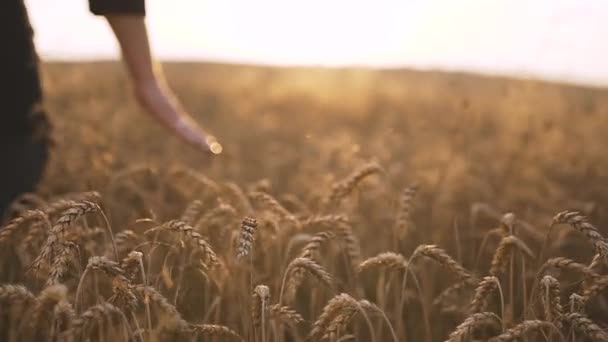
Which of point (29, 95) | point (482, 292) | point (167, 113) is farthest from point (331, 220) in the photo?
point (29, 95)

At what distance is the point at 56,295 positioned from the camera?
1.19m

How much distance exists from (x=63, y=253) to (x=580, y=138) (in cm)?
623

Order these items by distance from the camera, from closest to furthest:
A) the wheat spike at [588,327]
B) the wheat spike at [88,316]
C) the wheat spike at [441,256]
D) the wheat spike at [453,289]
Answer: the wheat spike at [88,316] → the wheat spike at [588,327] → the wheat spike at [441,256] → the wheat spike at [453,289]

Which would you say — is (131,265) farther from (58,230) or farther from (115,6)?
(115,6)

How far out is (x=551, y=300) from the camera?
1628mm

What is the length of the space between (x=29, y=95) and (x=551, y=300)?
66.9 inches

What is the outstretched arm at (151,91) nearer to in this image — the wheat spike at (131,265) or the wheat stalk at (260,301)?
the wheat spike at (131,265)

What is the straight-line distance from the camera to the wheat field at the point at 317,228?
157cm

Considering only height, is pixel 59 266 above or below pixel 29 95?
below

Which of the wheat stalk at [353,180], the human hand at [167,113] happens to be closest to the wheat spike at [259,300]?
the wheat stalk at [353,180]

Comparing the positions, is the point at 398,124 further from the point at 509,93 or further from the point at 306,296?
the point at 306,296

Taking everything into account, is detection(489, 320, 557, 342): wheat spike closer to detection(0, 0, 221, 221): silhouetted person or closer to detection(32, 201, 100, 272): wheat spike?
detection(32, 201, 100, 272): wheat spike

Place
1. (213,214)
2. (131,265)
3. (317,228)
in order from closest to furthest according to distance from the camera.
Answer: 1. (131,265)
2. (213,214)
3. (317,228)

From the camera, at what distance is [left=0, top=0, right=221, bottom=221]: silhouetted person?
96.2 inches
